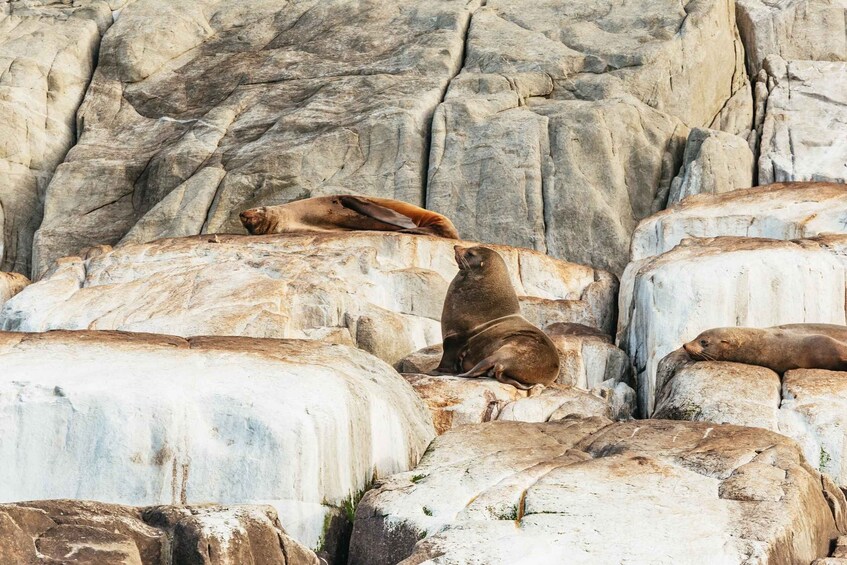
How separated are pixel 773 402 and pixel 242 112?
42.0 feet

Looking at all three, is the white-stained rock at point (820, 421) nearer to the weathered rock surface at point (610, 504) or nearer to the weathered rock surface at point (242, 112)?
the weathered rock surface at point (610, 504)

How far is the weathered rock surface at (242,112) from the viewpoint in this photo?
1833cm

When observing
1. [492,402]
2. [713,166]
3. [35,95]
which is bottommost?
[492,402]

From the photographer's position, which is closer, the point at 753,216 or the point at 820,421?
the point at 820,421

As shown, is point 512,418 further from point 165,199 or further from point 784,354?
point 165,199

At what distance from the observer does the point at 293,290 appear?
41.4 ft

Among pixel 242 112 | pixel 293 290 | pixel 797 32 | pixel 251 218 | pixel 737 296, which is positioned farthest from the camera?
pixel 797 32

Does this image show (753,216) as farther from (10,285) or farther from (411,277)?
(10,285)

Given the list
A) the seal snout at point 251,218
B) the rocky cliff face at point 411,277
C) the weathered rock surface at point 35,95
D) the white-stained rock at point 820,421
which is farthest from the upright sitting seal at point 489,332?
the weathered rock surface at point 35,95

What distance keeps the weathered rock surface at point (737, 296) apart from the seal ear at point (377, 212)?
180 inches

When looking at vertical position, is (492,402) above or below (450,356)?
below

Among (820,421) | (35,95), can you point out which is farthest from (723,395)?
(35,95)

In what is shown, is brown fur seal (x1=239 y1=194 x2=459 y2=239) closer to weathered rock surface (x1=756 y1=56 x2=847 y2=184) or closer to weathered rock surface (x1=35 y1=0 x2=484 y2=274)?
weathered rock surface (x1=35 y1=0 x2=484 y2=274)

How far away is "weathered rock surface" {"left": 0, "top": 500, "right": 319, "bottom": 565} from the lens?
5047 mm
